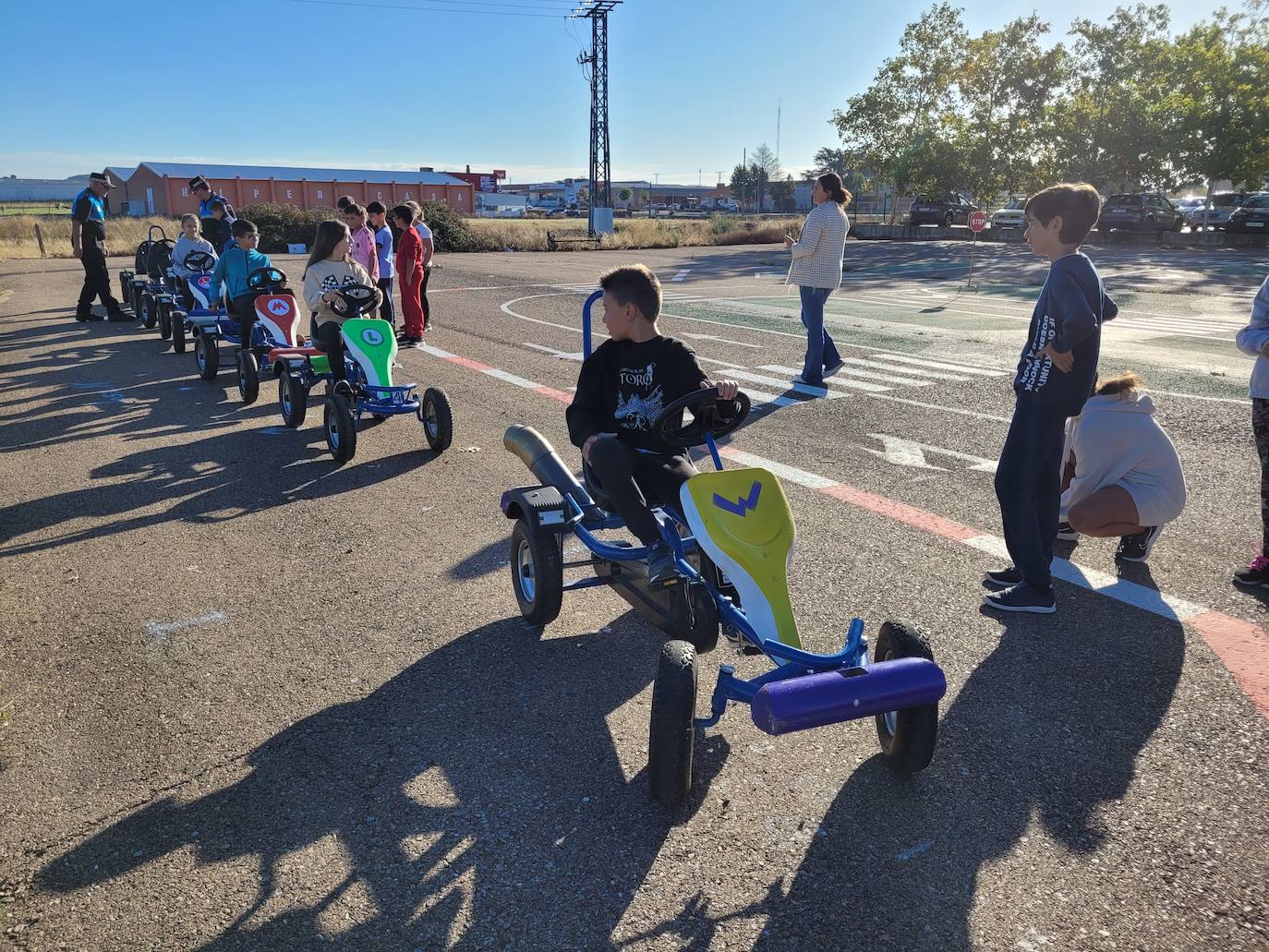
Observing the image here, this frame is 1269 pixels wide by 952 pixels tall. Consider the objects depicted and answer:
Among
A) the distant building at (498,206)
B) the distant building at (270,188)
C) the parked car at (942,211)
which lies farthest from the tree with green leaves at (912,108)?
the distant building at (498,206)

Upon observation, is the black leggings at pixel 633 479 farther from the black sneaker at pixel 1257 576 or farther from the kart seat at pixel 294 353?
the kart seat at pixel 294 353

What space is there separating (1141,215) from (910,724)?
127ft

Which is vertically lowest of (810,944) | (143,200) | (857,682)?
(810,944)

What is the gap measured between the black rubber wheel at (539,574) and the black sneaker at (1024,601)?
83.0 inches

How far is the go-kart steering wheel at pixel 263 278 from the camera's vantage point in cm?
952

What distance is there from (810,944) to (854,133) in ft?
180

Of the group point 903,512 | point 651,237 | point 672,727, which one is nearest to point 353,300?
point 903,512

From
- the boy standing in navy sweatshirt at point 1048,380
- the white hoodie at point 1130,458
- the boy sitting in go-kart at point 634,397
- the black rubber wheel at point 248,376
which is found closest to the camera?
the boy sitting in go-kart at point 634,397

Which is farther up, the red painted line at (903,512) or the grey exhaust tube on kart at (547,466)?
the grey exhaust tube on kart at (547,466)

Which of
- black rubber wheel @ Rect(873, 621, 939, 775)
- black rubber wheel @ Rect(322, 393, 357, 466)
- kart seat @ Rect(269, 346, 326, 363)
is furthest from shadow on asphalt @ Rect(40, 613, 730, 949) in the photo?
kart seat @ Rect(269, 346, 326, 363)

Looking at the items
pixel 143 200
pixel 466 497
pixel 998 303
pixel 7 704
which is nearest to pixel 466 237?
pixel 998 303

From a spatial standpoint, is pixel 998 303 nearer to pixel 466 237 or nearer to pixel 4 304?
pixel 4 304

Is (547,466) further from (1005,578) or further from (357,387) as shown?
(357,387)

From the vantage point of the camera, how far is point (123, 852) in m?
→ 2.65
